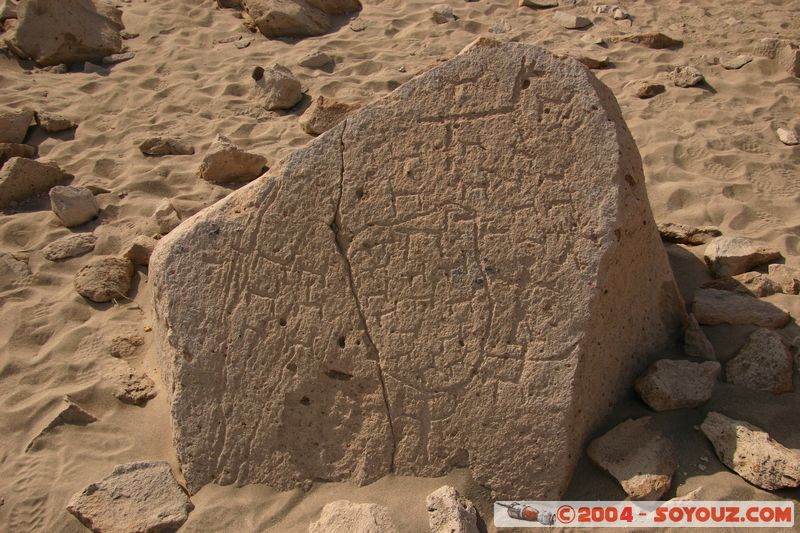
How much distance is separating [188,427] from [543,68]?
156 centimetres

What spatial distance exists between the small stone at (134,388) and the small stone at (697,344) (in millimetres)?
1862

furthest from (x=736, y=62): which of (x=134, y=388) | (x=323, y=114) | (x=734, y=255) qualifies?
(x=134, y=388)

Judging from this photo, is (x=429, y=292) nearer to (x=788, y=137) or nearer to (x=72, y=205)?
(x=72, y=205)

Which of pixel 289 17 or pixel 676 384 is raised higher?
pixel 289 17

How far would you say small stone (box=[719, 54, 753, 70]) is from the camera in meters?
4.74

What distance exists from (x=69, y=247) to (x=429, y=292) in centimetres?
204

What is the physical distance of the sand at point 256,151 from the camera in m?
2.19

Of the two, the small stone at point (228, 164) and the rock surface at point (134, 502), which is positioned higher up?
the small stone at point (228, 164)

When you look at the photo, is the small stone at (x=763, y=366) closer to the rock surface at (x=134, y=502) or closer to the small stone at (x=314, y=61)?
the rock surface at (x=134, y=502)

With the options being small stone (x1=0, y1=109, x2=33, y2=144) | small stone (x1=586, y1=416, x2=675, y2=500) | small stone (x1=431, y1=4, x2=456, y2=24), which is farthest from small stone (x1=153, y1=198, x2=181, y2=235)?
small stone (x1=431, y1=4, x2=456, y2=24)

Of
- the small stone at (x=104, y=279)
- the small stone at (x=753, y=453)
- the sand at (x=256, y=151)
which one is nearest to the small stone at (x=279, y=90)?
the sand at (x=256, y=151)

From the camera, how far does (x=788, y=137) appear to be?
3.99 m

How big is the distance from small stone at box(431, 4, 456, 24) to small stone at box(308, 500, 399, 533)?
4.38 metres

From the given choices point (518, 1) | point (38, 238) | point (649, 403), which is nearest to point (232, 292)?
point (649, 403)
